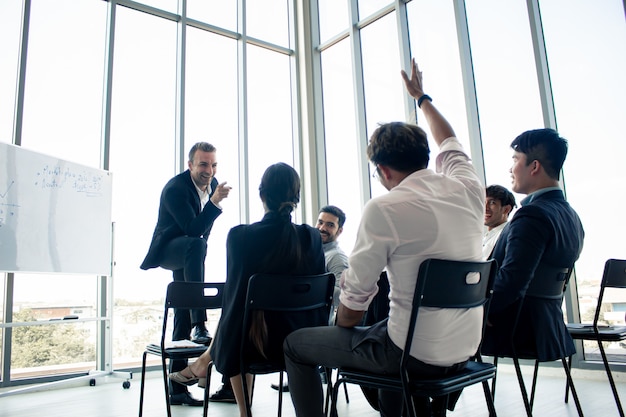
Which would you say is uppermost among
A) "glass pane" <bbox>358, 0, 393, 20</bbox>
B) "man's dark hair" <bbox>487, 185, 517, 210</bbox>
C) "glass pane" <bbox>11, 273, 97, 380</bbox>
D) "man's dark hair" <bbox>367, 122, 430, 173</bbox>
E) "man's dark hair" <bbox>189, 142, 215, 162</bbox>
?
"glass pane" <bbox>358, 0, 393, 20</bbox>

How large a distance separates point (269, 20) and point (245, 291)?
4.95m

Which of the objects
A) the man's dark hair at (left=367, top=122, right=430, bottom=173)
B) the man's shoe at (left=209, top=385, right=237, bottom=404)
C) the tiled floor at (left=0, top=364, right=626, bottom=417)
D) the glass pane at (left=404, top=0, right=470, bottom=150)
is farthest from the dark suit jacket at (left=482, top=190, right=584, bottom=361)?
the glass pane at (left=404, top=0, right=470, bottom=150)

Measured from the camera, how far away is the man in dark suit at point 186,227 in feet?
9.03

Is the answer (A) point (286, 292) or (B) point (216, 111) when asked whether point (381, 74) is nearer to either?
(B) point (216, 111)

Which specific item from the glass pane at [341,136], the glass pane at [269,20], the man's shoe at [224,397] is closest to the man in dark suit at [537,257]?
the man's shoe at [224,397]

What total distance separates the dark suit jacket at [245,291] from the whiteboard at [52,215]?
88.1 inches

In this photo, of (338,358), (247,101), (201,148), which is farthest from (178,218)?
(247,101)

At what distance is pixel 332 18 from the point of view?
593 centimetres

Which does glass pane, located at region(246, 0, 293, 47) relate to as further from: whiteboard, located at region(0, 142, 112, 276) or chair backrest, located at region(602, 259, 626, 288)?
chair backrest, located at region(602, 259, 626, 288)

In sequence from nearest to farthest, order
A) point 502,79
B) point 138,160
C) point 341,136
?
point 502,79, point 138,160, point 341,136

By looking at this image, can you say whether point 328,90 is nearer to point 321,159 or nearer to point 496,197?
point 321,159

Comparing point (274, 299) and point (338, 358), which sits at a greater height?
point (274, 299)

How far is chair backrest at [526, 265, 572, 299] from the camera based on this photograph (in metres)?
1.78

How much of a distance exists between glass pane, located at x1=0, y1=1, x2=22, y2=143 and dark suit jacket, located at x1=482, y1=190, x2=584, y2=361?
12.7 ft
